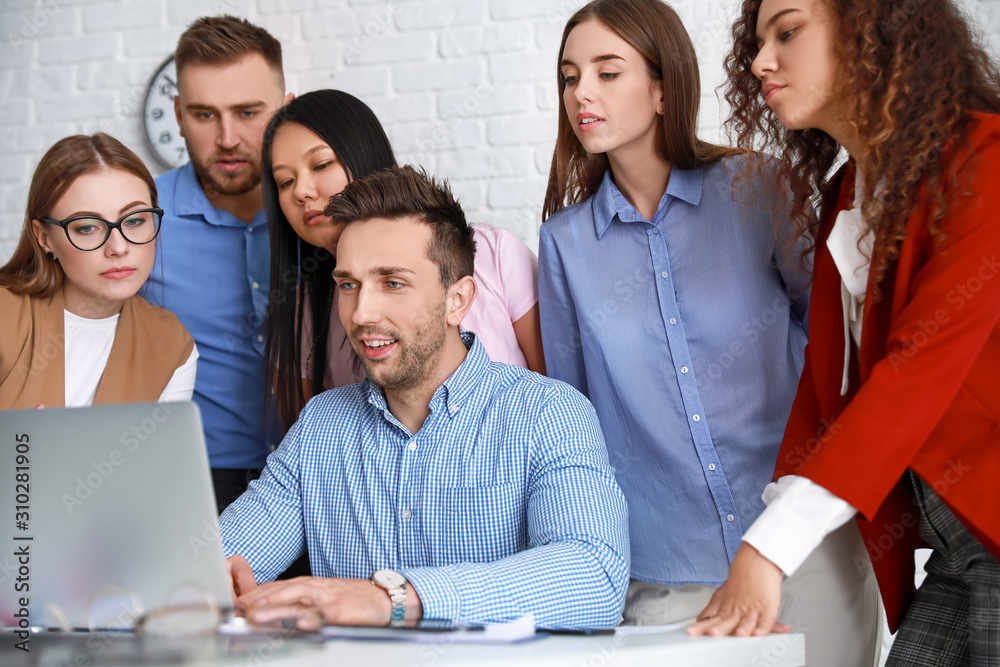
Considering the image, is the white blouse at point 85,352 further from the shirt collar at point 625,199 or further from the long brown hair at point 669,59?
the long brown hair at point 669,59

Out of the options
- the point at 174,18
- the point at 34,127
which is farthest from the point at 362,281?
the point at 34,127

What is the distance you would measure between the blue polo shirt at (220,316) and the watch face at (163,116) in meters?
1.07

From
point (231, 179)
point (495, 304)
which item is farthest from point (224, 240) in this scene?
point (495, 304)

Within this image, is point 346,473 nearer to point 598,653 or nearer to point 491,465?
point 491,465

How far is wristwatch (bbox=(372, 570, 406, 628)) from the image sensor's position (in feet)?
3.61

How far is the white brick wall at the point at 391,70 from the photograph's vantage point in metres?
2.92

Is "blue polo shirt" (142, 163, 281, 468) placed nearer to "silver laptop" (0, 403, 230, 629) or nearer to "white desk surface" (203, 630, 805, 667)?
"silver laptop" (0, 403, 230, 629)

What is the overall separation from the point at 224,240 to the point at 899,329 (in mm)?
1784

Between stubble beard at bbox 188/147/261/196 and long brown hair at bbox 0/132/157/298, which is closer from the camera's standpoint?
long brown hair at bbox 0/132/157/298

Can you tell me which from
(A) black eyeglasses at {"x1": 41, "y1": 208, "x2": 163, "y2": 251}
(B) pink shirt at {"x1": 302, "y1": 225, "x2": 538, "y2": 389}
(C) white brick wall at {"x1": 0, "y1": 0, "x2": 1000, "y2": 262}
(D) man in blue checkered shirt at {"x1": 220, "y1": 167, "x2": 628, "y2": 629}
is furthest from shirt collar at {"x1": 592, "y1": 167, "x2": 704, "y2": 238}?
(C) white brick wall at {"x1": 0, "y1": 0, "x2": 1000, "y2": 262}

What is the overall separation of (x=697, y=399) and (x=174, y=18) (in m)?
2.62

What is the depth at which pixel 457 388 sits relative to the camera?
1.59 meters

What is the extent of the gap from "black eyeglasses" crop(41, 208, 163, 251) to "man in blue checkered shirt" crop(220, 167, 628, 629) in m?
0.45

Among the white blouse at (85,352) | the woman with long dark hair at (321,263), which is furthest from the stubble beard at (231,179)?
the white blouse at (85,352)
